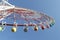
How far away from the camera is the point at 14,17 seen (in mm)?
6895

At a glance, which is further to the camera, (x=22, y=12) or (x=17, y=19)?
(x=17, y=19)

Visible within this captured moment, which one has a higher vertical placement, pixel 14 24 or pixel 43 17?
pixel 43 17

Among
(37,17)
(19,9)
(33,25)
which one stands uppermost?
(19,9)

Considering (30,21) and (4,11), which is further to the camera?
(30,21)

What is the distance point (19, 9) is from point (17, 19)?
1.09m

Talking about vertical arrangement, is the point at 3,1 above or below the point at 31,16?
above

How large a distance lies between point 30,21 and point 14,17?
0.81 meters

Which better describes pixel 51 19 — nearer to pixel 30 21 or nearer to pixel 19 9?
pixel 30 21

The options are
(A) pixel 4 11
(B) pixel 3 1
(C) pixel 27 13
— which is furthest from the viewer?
(B) pixel 3 1

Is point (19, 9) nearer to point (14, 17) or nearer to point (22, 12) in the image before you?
point (22, 12)

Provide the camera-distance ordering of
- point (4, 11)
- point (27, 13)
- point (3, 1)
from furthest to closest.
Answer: point (3, 1) < point (27, 13) < point (4, 11)

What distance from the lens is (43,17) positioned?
6.80m

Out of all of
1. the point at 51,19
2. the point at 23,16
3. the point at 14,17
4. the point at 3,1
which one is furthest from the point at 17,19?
the point at 51,19

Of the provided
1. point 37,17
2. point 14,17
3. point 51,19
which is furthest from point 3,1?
point 51,19
